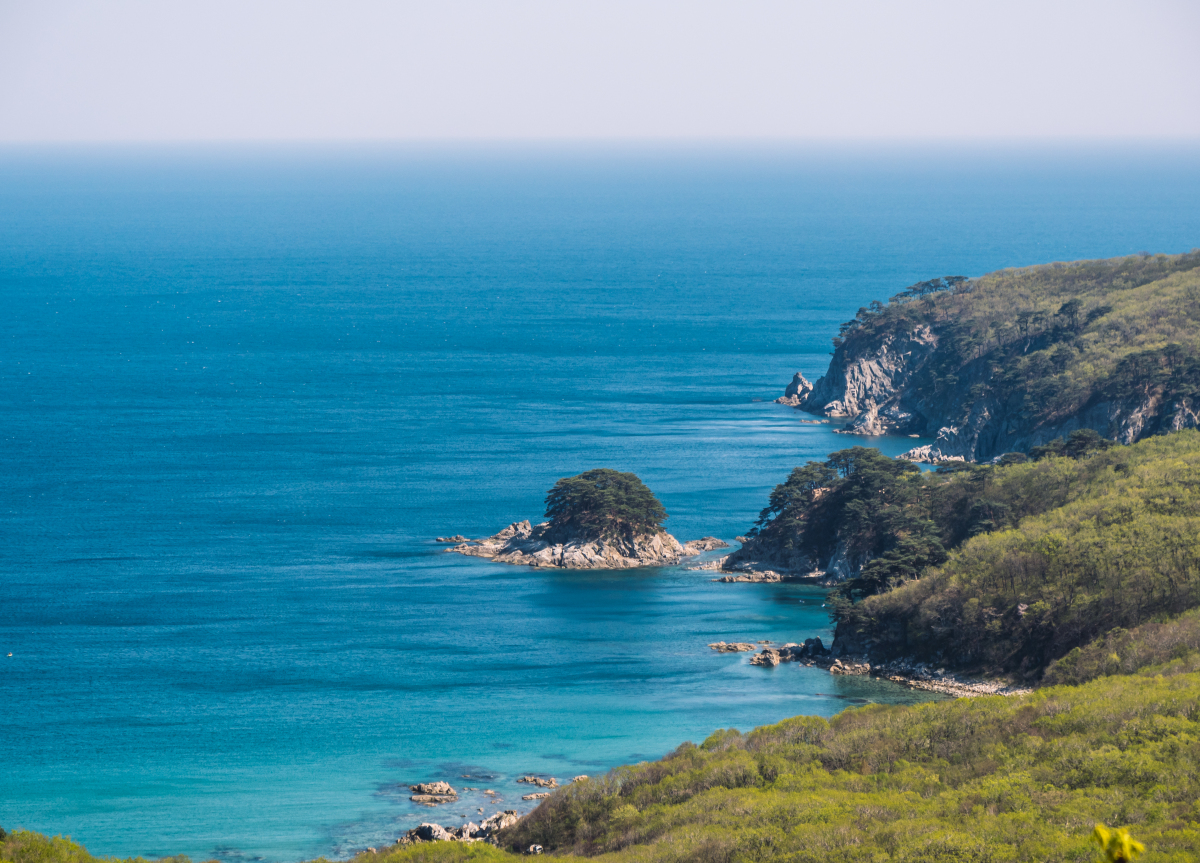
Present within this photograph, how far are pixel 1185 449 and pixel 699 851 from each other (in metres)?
60.3

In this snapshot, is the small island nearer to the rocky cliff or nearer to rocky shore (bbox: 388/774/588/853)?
the rocky cliff

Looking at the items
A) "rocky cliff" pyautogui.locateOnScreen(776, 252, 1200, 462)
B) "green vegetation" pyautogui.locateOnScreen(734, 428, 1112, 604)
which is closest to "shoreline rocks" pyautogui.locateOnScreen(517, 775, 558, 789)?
"green vegetation" pyautogui.locateOnScreen(734, 428, 1112, 604)

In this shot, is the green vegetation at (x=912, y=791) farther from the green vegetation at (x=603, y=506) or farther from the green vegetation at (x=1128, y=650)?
the green vegetation at (x=603, y=506)

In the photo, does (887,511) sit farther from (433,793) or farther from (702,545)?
(433,793)

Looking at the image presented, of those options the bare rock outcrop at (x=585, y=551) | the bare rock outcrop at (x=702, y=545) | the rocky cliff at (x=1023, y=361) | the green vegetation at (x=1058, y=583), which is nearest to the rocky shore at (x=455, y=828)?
the green vegetation at (x=1058, y=583)

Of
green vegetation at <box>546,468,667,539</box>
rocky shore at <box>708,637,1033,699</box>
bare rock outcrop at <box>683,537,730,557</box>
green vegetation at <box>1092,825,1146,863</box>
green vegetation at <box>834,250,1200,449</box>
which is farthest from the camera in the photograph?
green vegetation at <box>834,250,1200,449</box>

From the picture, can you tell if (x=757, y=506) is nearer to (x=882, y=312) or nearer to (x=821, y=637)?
(x=821, y=637)

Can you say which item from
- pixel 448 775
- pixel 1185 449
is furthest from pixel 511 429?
pixel 448 775

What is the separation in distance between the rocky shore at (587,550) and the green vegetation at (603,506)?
63 cm

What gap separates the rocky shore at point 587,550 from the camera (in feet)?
355

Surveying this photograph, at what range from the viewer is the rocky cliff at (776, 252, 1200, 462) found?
121750 mm

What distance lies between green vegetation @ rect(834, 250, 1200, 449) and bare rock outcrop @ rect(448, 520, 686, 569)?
139 feet

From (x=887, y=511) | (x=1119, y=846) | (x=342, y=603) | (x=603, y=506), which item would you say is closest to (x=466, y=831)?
(x=342, y=603)

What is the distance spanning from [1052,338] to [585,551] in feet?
211
